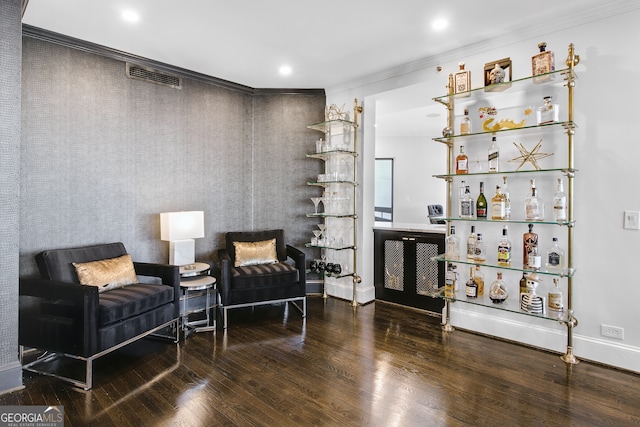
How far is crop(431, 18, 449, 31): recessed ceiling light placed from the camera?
2902 millimetres

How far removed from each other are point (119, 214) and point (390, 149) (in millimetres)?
6097

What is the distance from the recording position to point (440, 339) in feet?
10.7

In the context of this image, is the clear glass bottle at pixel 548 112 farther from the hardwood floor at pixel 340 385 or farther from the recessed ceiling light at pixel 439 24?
the hardwood floor at pixel 340 385

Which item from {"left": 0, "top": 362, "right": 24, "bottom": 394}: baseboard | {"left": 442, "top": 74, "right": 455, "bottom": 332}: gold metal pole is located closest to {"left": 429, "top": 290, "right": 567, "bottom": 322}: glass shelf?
{"left": 442, "top": 74, "right": 455, "bottom": 332}: gold metal pole

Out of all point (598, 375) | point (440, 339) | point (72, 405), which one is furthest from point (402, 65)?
point (72, 405)

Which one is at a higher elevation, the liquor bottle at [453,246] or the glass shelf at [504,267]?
the liquor bottle at [453,246]

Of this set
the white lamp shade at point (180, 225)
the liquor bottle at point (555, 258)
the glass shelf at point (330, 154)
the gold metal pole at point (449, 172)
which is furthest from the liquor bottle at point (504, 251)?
the white lamp shade at point (180, 225)

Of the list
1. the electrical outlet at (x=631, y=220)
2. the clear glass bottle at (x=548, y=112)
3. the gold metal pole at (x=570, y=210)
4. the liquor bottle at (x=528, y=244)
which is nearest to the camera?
the electrical outlet at (x=631, y=220)

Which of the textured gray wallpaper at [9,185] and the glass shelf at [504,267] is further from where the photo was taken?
the glass shelf at [504,267]

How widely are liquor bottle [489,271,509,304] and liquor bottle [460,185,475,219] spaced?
59 centimetres

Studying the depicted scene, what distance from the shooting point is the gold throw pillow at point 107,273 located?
2848 millimetres

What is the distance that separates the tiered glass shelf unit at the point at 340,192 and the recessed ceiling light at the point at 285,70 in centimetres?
69

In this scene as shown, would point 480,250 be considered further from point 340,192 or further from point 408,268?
point 340,192

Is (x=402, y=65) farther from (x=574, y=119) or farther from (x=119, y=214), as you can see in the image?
(x=119, y=214)
